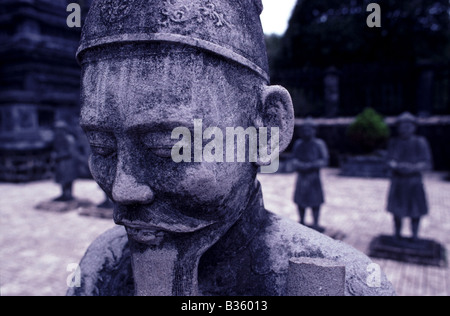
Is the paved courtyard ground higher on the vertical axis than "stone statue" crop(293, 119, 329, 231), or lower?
lower

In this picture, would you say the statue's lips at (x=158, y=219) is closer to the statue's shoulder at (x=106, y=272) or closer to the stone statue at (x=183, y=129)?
the stone statue at (x=183, y=129)

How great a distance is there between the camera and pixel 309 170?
5828 mm

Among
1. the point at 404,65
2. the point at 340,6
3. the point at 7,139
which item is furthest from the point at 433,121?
the point at 7,139

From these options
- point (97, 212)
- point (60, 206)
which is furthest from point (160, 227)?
point (60, 206)

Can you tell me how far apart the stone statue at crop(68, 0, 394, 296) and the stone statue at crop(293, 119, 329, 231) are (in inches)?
175

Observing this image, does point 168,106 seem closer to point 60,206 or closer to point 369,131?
point 60,206

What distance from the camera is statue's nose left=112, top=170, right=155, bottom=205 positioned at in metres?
1.18

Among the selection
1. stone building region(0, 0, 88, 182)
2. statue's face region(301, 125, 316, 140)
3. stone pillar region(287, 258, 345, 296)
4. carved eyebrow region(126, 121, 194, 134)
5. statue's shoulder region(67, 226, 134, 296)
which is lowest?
Answer: statue's shoulder region(67, 226, 134, 296)

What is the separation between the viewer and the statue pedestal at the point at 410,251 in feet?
16.0

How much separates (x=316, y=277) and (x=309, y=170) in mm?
4696

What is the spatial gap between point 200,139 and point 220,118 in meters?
0.11

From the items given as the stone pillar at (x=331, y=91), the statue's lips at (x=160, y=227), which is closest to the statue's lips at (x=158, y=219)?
the statue's lips at (x=160, y=227)

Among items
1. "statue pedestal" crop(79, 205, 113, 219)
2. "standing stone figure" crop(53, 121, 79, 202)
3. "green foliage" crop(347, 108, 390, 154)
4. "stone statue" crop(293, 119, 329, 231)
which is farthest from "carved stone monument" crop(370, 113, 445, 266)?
"green foliage" crop(347, 108, 390, 154)

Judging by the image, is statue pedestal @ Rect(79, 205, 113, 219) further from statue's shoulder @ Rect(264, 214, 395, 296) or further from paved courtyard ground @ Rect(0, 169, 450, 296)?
statue's shoulder @ Rect(264, 214, 395, 296)
